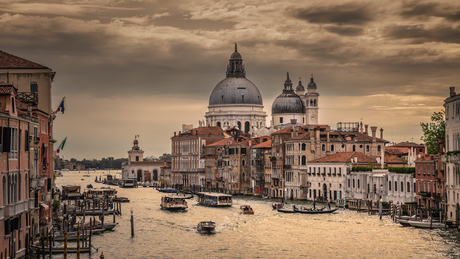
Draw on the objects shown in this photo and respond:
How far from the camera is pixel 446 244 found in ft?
128

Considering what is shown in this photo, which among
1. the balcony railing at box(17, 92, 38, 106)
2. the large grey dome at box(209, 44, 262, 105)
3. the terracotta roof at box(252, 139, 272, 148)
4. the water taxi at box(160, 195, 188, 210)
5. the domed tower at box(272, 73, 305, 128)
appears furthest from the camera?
the large grey dome at box(209, 44, 262, 105)

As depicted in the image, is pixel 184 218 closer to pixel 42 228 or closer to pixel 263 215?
pixel 263 215

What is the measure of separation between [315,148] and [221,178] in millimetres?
26100

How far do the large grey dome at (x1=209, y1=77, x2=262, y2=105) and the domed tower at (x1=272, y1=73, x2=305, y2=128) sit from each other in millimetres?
8433

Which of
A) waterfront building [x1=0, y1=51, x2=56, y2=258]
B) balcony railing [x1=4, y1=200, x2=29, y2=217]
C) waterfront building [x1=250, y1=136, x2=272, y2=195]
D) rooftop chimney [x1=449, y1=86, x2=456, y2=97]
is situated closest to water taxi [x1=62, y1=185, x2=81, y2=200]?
waterfront building [x1=250, y1=136, x2=272, y2=195]

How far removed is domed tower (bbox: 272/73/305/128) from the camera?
136m

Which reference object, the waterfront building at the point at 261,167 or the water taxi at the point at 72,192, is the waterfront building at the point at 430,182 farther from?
the waterfront building at the point at 261,167

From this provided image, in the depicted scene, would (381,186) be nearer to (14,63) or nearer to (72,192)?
(14,63)

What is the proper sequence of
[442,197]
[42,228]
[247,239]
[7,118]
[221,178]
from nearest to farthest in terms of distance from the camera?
[7,118] → [42,228] → [247,239] → [442,197] → [221,178]

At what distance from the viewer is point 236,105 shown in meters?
145

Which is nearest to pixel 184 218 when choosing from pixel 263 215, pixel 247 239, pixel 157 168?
pixel 263 215

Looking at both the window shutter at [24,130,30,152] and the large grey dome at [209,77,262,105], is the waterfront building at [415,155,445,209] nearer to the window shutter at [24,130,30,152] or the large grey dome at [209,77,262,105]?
the window shutter at [24,130,30,152]

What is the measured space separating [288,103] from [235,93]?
41.0ft

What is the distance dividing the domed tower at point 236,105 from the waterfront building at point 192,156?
18.5 meters
